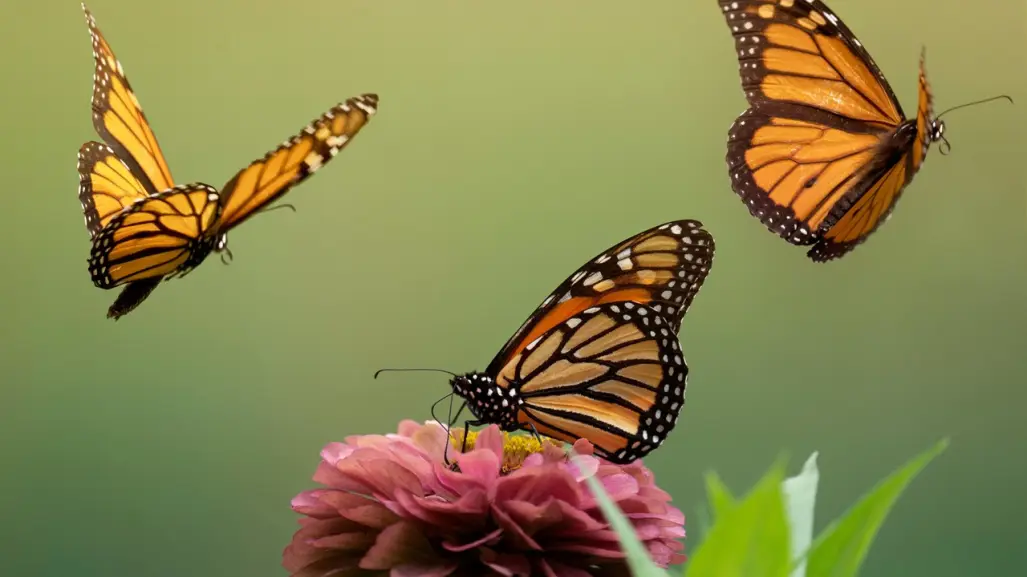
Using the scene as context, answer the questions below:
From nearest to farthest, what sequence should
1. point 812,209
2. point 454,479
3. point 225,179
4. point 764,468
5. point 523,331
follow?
point 454,479 < point 523,331 < point 812,209 < point 225,179 < point 764,468

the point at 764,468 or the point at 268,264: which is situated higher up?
the point at 268,264

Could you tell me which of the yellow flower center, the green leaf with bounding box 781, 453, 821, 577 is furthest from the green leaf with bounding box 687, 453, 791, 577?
the yellow flower center

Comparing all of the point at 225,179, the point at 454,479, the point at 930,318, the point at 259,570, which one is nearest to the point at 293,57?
the point at 225,179

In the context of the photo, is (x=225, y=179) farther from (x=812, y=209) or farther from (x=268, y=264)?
(x=812, y=209)

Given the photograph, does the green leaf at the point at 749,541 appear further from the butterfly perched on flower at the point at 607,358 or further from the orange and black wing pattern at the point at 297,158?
the orange and black wing pattern at the point at 297,158

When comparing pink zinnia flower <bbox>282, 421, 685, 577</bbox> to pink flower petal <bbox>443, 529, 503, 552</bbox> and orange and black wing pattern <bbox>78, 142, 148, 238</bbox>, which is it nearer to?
pink flower petal <bbox>443, 529, 503, 552</bbox>

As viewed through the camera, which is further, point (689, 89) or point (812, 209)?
point (689, 89)
